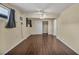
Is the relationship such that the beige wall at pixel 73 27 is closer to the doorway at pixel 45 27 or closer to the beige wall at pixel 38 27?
the beige wall at pixel 38 27

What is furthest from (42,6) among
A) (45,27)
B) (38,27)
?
(45,27)

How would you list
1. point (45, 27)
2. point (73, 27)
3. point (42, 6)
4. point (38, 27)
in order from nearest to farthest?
point (73, 27)
point (42, 6)
point (38, 27)
point (45, 27)

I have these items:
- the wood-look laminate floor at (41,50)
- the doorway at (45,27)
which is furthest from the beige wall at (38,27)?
the wood-look laminate floor at (41,50)

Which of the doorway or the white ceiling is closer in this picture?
the white ceiling

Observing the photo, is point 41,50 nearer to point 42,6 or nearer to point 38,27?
point 42,6

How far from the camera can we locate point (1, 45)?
3672mm

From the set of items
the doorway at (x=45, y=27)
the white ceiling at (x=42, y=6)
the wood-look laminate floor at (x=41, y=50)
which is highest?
the white ceiling at (x=42, y=6)

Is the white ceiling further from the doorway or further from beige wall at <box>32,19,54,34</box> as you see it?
the doorway

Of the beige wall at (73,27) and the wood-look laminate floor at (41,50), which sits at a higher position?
the beige wall at (73,27)

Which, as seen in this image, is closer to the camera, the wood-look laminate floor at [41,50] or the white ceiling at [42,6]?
the wood-look laminate floor at [41,50]

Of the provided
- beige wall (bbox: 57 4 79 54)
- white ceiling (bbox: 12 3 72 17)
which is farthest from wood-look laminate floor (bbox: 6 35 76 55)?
white ceiling (bbox: 12 3 72 17)

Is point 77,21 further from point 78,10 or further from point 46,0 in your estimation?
point 46,0

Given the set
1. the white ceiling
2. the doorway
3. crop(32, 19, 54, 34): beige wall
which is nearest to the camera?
the white ceiling

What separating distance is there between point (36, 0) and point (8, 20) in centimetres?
288
